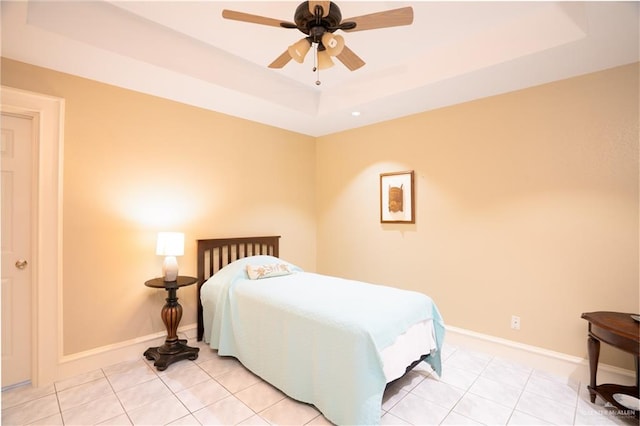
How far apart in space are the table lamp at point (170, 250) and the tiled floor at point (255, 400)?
32.6 inches

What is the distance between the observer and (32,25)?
1983 mm

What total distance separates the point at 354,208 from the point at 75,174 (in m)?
3.02

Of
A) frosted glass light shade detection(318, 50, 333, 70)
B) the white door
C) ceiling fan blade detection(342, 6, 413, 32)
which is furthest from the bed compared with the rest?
ceiling fan blade detection(342, 6, 413, 32)

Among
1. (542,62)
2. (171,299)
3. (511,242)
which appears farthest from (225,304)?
(542,62)

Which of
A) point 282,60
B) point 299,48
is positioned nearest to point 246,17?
point 299,48

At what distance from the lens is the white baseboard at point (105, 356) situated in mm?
2537

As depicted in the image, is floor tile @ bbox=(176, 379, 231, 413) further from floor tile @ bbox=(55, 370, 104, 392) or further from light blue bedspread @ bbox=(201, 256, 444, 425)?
floor tile @ bbox=(55, 370, 104, 392)

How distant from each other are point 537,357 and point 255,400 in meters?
2.47

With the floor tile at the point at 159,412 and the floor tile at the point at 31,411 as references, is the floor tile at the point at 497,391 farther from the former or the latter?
the floor tile at the point at 31,411

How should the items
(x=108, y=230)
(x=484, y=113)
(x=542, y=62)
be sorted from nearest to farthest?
(x=542, y=62) < (x=108, y=230) < (x=484, y=113)

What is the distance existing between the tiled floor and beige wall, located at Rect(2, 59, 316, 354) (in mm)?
482

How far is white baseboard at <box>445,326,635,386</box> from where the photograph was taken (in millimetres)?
2411

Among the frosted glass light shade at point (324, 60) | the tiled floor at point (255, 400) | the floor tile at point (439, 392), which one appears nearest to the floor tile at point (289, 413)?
the tiled floor at point (255, 400)

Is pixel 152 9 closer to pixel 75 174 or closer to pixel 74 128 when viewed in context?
pixel 74 128
